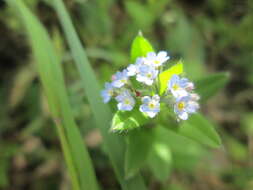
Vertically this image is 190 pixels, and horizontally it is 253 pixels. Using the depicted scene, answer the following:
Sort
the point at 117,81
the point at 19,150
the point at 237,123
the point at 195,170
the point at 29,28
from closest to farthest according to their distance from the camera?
the point at 117,81 → the point at 29,28 → the point at 19,150 → the point at 195,170 → the point at 237,123

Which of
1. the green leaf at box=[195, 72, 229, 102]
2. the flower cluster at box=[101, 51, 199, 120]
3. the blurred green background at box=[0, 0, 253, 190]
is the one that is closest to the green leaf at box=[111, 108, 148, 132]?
the flower cluster at box=[101, 51, 199, 120]

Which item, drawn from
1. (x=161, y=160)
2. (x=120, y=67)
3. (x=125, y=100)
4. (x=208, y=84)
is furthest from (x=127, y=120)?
(x=120, y=67)

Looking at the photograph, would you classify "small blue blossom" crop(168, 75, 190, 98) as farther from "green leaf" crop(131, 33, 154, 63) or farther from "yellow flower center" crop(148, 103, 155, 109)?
"green leaf" crop(131, 33, 154, 63)

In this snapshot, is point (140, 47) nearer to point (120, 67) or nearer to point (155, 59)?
point (155, 59)

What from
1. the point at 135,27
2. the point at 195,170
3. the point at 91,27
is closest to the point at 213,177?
the point at 195,170

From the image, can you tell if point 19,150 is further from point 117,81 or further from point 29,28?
point 117,81

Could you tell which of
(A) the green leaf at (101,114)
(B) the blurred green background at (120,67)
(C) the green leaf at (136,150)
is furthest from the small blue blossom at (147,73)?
(B) the blurred green background at (120,67)
